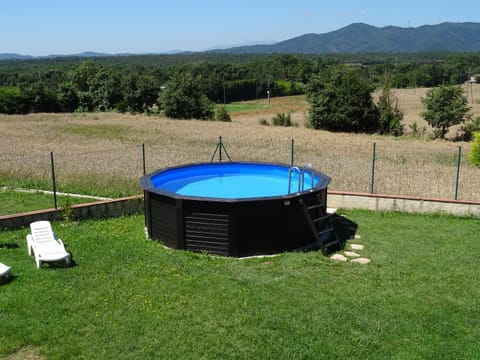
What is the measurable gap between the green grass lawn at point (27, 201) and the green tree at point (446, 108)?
30857mm

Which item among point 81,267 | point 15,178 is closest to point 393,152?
point 15,178

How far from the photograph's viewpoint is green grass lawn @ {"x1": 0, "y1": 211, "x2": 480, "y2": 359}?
6270 mm

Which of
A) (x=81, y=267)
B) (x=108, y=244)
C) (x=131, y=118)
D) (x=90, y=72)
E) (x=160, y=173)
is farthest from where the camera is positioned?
(x=90, y=72)

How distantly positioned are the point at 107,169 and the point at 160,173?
18.2 ft

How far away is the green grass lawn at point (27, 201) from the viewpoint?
508 inches

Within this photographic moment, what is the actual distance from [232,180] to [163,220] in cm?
525

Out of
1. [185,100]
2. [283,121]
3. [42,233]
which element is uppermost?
[185,100]

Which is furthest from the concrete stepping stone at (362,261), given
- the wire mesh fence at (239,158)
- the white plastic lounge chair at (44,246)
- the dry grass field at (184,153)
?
the dry grass field at (184,153)

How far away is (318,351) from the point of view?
6.20 metres

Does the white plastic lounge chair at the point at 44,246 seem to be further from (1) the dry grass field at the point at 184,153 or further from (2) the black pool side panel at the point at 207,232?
(1) the dry grass field at the point at 184,153

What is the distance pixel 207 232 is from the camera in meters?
10.1

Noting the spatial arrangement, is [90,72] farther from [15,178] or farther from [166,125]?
[15,178]

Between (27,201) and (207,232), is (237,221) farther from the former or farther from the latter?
(27,201)

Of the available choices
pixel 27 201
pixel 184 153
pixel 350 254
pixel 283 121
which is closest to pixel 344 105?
pixel 283 121
